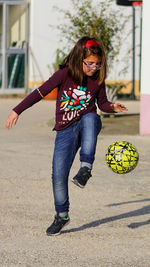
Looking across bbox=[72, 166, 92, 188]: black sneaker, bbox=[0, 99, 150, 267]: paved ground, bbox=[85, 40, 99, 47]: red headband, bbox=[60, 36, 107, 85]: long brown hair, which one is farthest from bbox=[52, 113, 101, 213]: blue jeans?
bbox=[85, 40, 99, 47]: red headband

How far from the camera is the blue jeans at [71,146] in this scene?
657 cm

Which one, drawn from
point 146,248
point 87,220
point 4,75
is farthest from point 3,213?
point 4,75

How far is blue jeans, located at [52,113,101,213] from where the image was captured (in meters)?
6.57

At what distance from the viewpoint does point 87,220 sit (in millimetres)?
7367

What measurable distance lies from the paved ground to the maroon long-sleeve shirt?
1.11 m

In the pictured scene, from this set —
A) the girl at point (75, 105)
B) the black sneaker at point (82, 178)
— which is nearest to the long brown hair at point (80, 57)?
the girl at point (75, 105)

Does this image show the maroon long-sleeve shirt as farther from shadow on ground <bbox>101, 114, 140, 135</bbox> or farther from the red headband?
shadow on ground <bbox>101, 114, 140, 135</bbox>

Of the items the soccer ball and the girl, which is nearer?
the girl

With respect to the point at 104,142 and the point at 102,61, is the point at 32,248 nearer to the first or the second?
the point at 102,61

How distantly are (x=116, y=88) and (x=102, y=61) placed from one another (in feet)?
42.5

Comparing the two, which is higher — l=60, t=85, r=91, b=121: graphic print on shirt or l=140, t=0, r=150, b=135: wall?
l=140, t=0, r=150, b=135: wall

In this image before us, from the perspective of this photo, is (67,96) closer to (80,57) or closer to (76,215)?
(80,57)

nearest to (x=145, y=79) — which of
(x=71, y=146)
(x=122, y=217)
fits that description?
(x=122, y=217)

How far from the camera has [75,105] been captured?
6527mm
